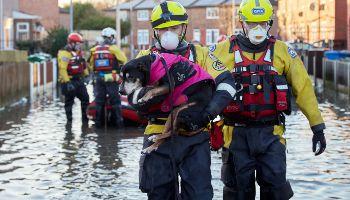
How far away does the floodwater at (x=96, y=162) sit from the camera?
373 inches

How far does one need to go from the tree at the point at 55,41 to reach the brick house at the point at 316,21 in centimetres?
1535

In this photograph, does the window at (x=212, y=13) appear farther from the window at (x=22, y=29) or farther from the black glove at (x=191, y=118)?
the black glove at (x=191, y=118)

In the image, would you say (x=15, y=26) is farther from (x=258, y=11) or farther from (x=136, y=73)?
(x=136, y=73)

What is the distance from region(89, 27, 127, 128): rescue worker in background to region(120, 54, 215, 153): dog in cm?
1002

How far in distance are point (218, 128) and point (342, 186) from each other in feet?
11.0

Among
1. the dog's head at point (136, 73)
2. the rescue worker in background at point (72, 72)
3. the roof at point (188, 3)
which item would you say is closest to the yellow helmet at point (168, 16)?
the dog's head at point (136, 73)

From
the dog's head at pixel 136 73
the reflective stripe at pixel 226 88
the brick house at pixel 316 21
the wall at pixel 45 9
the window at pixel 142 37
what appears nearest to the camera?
the dog's head at pixel 136 73

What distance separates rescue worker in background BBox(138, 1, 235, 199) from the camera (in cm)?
606

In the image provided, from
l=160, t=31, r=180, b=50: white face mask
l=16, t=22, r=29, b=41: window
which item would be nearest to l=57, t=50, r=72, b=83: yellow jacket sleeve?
l=160, t=31, r=180, b=50: white face mask

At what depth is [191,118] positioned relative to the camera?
236 inches

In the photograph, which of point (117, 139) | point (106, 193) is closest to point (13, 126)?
point (117, 139)

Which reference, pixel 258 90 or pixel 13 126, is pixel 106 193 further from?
pixel 13 126

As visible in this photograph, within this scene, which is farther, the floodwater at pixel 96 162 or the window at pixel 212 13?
the window at pixel 212 13

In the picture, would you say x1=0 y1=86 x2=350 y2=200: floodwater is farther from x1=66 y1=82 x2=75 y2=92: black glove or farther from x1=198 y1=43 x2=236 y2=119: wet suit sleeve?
x1=198 y1=43 x2=236 y2=119: wet suit sleeve
